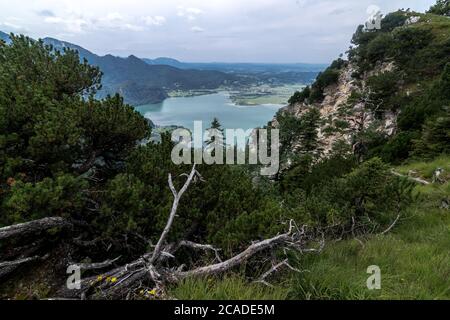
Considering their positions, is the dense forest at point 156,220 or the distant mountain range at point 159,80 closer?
the dense forest at point 156,220

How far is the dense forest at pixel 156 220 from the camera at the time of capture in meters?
3.04

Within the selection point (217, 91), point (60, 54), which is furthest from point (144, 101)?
point (60, 54)

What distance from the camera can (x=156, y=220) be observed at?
14.1 ft

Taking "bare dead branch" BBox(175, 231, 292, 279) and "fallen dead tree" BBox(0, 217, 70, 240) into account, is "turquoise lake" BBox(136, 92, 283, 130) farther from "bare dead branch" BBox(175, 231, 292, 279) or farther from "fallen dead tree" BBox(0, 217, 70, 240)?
"bare dead branch" BBox(175, 231, 292, 279)

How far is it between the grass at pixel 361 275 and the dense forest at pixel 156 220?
18 mm

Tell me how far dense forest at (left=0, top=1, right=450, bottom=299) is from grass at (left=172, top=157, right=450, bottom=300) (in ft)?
0.06

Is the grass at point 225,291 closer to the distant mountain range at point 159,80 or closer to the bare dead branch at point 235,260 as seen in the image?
the bare dead branch at point 235,260

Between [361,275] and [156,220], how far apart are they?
276 centimetres

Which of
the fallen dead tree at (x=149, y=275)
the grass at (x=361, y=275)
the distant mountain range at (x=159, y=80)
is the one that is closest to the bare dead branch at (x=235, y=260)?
the fallen dead tree at (x=149, y=275)

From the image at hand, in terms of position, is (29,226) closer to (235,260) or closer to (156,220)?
(156,220)

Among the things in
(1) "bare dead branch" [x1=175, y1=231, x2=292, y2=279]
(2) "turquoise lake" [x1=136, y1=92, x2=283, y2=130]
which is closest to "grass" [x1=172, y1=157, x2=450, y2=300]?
(1) "bare dead branch" [x1=175, y1=231, x2=292, y2=279]
